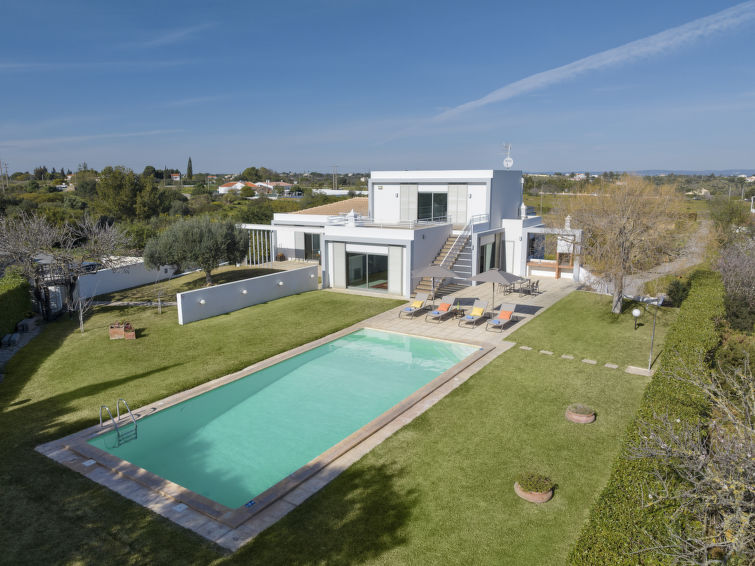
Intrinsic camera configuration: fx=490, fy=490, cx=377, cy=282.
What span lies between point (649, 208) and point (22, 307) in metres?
27.4

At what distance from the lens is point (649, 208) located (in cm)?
2184

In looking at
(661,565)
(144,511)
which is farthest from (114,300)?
(661,565)

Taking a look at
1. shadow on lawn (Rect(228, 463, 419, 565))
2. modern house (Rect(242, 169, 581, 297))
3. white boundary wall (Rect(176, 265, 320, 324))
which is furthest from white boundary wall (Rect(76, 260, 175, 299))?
shadow on lawn (Rect(228, 463, 419, 565))

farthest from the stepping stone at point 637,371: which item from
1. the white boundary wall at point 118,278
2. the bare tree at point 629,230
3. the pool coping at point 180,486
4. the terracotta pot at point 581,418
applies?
the white boundary wall at point 118,278

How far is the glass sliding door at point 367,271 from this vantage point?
25797mm

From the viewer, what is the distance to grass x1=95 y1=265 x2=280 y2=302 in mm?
26280

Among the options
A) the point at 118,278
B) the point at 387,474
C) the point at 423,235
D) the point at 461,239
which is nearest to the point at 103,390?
the point at 387,474

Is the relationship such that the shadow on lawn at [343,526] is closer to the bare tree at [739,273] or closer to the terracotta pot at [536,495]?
the terracotta pot at [536,495]

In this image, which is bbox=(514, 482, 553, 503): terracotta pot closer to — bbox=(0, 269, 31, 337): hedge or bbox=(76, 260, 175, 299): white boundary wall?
bbox=(0, 269, 31, 337): hedge

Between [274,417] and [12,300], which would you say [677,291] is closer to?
[274,417]

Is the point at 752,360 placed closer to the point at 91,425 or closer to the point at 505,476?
the point at 505,476

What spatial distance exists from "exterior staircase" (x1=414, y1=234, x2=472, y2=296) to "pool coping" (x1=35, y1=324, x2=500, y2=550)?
12662 millimetres

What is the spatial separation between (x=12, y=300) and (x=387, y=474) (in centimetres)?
1804

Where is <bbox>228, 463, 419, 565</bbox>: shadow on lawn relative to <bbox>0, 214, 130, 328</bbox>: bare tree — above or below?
below
